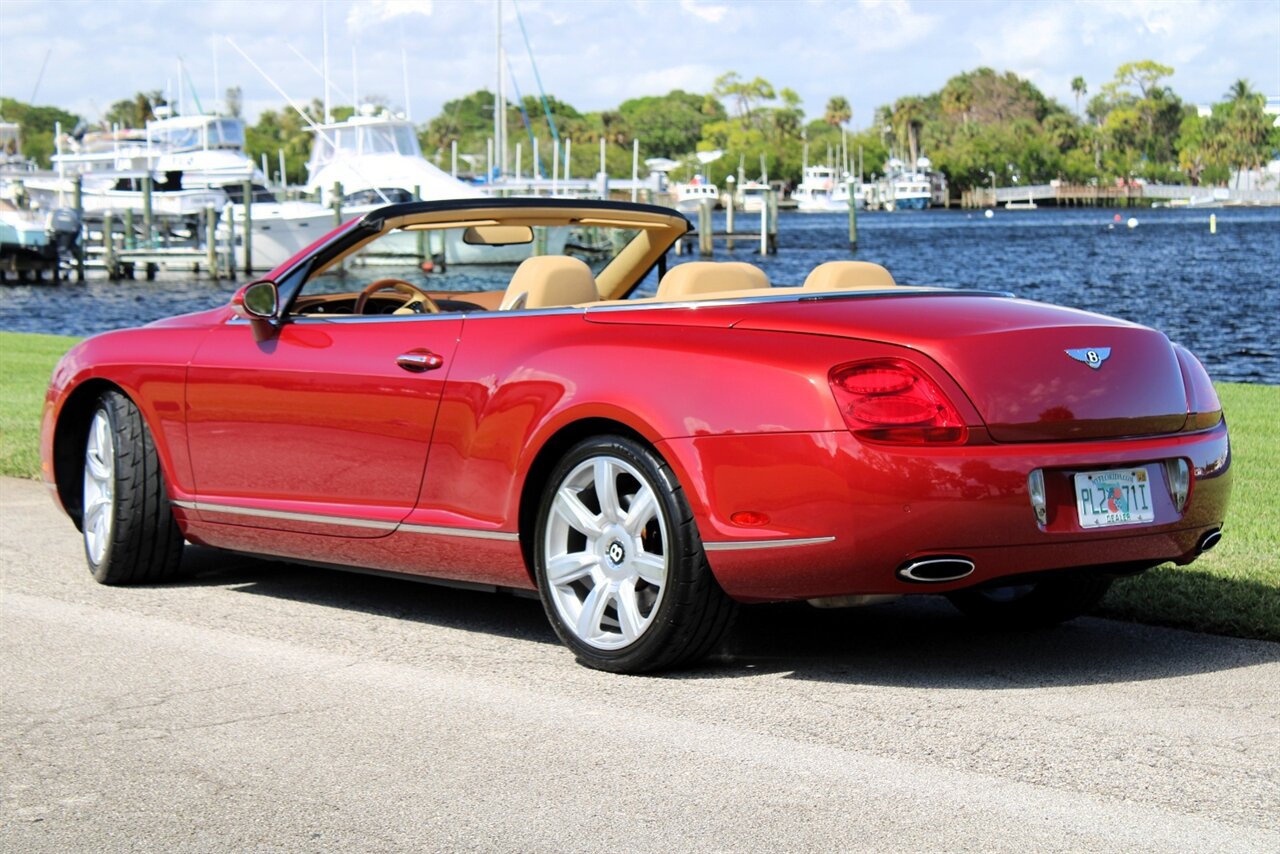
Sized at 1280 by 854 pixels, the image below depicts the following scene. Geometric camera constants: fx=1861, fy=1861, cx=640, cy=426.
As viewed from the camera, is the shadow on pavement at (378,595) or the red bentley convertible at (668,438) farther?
the shadow on pavement at (378,595)

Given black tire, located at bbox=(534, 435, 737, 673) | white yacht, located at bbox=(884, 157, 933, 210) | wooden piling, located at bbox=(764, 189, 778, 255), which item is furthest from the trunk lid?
white yacht, located at bbox=(884, 157, 933, 210)

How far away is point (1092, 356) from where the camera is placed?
5.35 m

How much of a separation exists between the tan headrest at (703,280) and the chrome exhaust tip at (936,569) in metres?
1.30

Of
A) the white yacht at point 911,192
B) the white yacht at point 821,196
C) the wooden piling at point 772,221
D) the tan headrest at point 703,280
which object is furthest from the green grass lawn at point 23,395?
the white yacht at point 911,192

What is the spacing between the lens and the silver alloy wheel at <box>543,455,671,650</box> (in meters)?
5.46

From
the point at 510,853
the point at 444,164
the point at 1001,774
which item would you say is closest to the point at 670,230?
the point at 1001,774

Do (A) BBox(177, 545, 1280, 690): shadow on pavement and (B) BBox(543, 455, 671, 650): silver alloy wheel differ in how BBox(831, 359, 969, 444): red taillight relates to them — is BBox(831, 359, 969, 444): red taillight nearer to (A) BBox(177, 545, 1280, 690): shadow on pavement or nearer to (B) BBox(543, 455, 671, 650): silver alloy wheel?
(B) BBox(543, 455, 671, 650): silver alloy wheel

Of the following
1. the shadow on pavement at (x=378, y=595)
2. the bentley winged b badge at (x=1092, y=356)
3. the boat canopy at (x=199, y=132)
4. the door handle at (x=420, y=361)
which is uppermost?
the boat canopy at (x=199, y=132)

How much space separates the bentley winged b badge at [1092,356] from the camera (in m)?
5.31

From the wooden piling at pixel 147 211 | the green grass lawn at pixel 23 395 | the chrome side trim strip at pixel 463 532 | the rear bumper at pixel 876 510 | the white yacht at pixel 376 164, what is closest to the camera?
the rear bumper at pixel 876 510

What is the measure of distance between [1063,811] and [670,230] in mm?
3778

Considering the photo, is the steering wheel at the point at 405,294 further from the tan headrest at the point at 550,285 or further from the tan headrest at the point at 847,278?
the tan headrest at the point at 847,278

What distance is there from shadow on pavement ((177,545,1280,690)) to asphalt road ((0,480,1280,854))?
18mm

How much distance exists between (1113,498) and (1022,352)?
0.49 m
